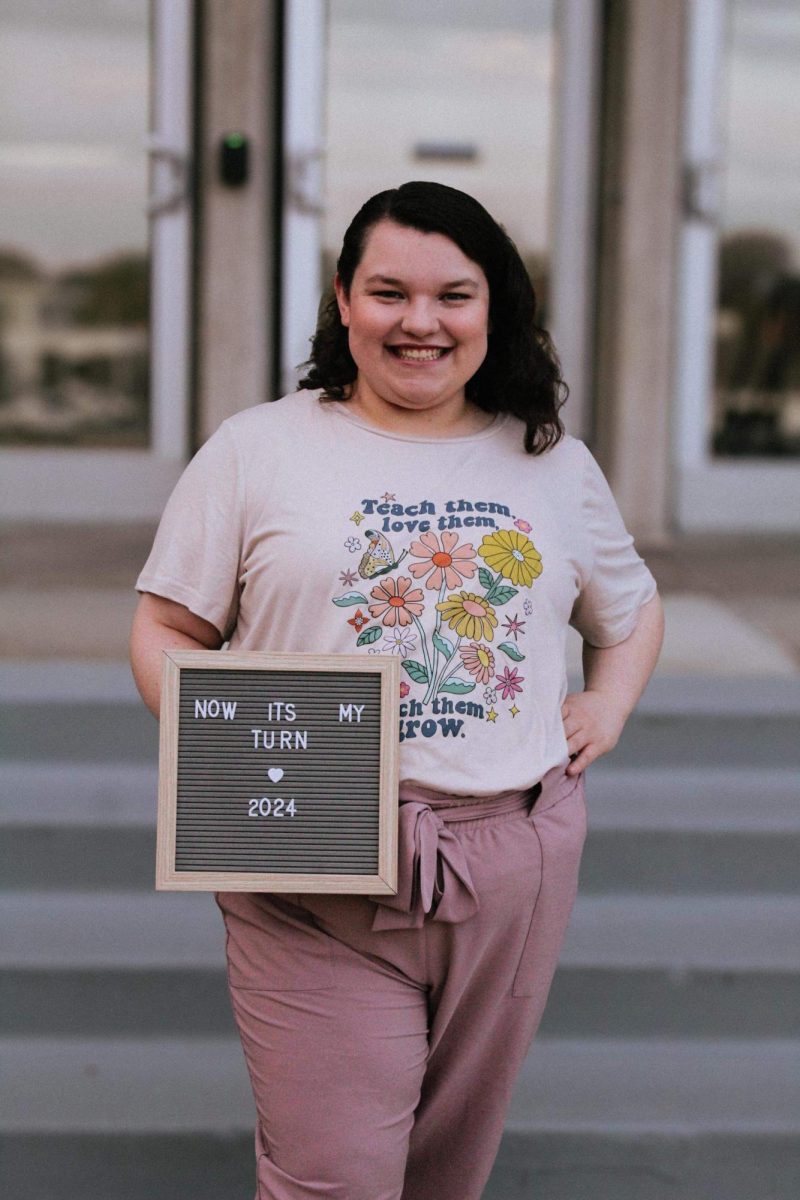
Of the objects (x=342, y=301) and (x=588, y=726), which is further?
(x=588, y=726)

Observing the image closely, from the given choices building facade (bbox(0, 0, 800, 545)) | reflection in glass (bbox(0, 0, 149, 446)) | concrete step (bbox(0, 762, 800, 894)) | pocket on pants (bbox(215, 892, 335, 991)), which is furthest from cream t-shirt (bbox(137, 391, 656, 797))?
reflection in glass (bbox(0, 0, 149, 446))

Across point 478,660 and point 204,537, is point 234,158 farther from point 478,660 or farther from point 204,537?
point 478,660

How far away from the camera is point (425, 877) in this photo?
1.81 meters

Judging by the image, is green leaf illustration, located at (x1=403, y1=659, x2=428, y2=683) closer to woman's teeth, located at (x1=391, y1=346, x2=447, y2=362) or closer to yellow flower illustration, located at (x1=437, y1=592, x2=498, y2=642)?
yellow flower illustration, located at (x1=437, y1=592, x2=498, y2=642)

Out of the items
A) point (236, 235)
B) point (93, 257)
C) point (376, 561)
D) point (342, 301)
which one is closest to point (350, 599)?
point (376, 561)

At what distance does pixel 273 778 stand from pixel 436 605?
10.8 inches

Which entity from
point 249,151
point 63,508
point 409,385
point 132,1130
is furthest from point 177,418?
point 409,385

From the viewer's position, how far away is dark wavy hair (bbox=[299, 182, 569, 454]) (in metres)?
1.86

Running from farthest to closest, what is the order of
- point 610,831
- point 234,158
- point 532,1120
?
point 234,158 → point 610,831 → point 532,1120

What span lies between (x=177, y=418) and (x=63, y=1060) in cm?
309

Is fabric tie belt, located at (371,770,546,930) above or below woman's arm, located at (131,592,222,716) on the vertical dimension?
below

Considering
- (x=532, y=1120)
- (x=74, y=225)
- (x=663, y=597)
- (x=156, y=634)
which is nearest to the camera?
(x=156, y=634)

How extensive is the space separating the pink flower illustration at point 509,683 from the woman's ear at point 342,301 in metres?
0.47

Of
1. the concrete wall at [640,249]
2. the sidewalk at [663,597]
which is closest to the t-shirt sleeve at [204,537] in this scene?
the sidewalk at [663,597]
